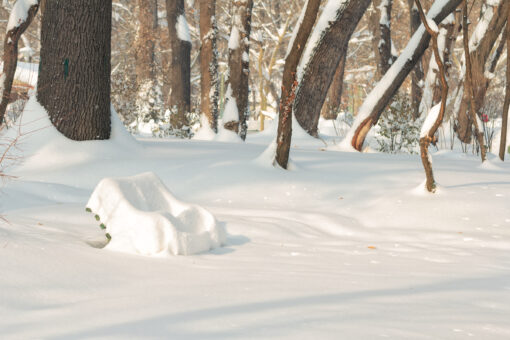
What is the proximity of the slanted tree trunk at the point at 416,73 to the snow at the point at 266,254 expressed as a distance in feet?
27.6

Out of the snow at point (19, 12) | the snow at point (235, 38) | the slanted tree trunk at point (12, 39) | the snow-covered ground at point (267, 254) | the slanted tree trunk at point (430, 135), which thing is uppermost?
the snow at point (235, 38)

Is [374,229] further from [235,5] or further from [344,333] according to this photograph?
[235,5]

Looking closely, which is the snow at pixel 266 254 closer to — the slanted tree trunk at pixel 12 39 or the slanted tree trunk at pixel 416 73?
the slanted tree trunk at pixel 12 39

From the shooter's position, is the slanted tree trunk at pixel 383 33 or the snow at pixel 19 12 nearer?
the snow at pixel 19 12

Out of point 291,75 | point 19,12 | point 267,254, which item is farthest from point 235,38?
point 267,254

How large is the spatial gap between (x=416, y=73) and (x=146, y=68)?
802 cm

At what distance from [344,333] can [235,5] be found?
9674mm

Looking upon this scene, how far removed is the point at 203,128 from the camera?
41.5ft

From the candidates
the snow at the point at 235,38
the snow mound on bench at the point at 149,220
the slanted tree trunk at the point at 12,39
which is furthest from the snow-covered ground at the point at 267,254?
the snow at the point at 235,38

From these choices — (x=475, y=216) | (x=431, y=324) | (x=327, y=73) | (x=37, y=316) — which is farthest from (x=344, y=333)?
(x=327, y=73)

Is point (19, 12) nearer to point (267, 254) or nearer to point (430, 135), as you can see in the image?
point (430, 135)

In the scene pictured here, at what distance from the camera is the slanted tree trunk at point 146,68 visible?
17.1 metres

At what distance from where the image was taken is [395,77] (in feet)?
28.7

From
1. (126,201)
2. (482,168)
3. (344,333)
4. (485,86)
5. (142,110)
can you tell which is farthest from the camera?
(142,110)
